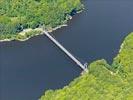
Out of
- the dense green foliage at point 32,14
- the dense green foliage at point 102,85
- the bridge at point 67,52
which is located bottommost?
the dense green foliage at point 102,85

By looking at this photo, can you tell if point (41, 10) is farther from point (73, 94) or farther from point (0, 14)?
point (73, 94)

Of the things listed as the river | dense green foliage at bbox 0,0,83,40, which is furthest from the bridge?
dense green foliage at bbox 0,0,83,40

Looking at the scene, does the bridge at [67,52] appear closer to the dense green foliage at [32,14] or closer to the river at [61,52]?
the river at [61,52]

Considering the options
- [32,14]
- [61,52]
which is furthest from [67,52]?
[32,14]

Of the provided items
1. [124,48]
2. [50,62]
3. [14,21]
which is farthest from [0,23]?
[124,48]

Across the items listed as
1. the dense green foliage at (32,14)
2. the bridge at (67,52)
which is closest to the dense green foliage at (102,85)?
the bridge at (67,52)
